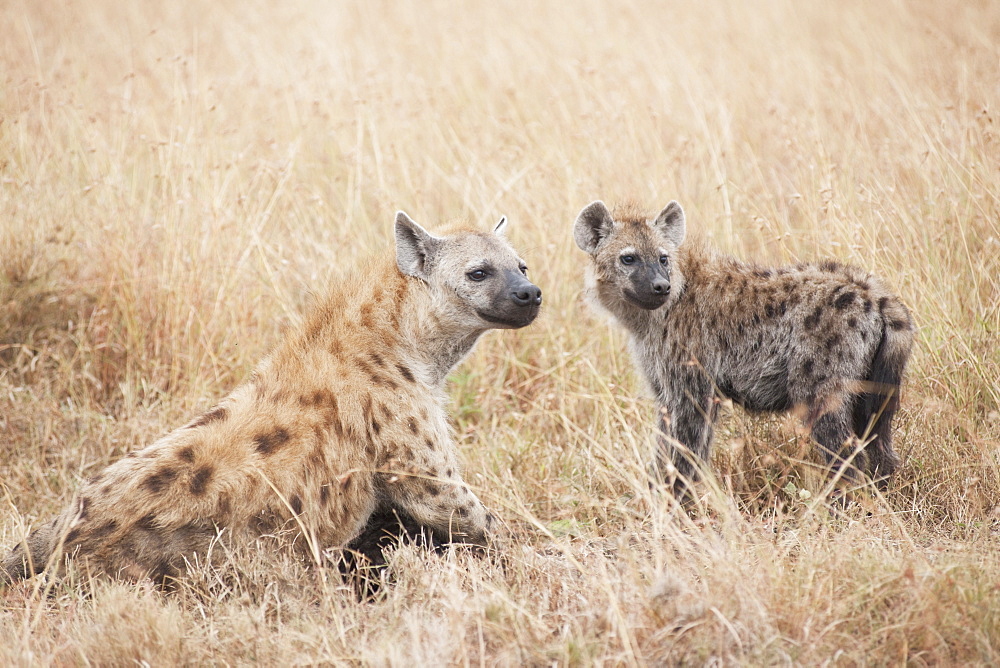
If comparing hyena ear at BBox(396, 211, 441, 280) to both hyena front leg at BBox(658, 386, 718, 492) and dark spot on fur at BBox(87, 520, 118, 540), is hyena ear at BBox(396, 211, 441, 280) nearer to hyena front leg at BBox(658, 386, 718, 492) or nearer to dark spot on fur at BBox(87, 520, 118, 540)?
hyena front leg at BBox(658, 386, 718, 492)

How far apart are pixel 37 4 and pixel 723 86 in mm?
7343

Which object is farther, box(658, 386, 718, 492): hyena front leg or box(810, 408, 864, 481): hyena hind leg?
box(658, 386, 718, 492): hyena front leg

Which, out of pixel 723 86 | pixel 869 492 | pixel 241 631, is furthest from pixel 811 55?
pixel 241 631

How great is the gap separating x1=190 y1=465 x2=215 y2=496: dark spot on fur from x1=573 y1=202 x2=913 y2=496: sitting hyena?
1.58 m

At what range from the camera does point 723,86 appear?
7500 mm

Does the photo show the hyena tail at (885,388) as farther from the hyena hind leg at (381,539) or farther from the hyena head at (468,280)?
the hyena hind leg at (381,539)

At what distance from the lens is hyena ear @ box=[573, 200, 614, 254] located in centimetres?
439

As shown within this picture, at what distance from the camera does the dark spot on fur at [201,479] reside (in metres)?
3.12

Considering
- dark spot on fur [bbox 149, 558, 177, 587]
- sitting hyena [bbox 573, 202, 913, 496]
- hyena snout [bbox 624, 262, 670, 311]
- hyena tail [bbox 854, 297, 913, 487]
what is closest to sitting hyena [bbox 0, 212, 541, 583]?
dark spot on fur [bbox 149, 558, 177, 587]

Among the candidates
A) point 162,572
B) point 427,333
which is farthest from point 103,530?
point 427,333

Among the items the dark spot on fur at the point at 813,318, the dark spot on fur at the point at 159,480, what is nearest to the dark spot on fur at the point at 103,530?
the dark spot on fur at the point at 159,480

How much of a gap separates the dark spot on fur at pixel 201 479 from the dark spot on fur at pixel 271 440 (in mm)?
176

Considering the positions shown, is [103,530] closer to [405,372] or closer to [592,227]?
[405,372]

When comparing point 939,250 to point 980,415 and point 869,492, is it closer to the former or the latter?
point 980,415
